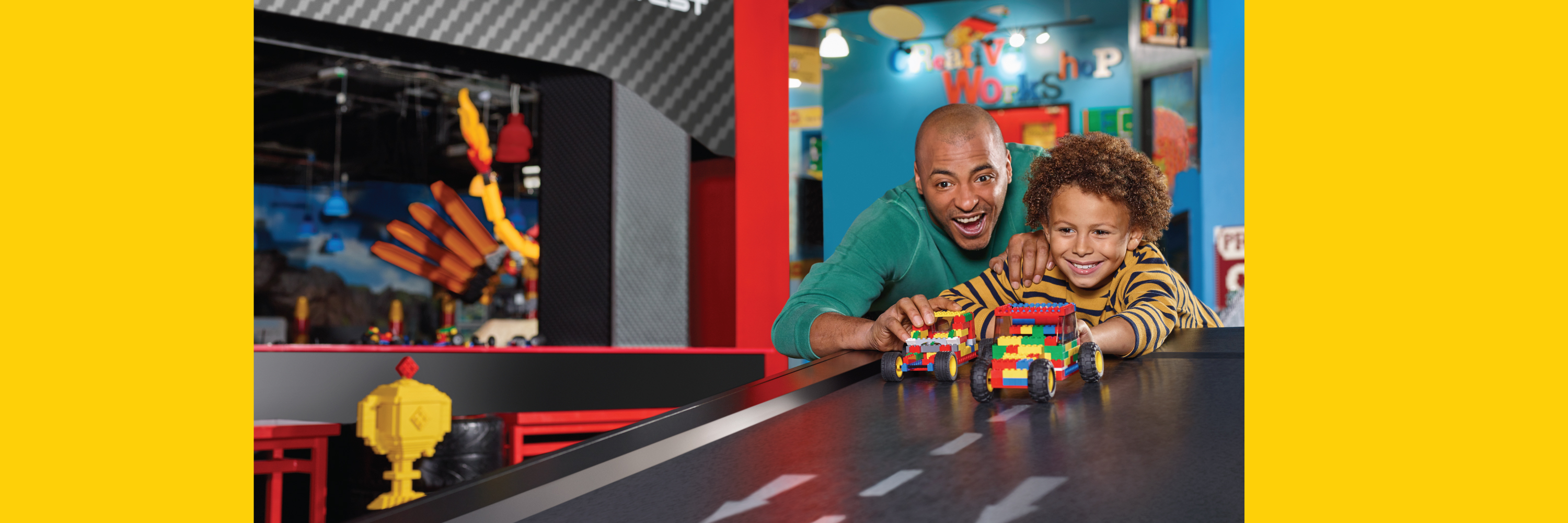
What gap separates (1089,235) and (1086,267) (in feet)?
0.22

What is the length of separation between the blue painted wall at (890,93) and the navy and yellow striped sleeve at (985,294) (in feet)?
20.2

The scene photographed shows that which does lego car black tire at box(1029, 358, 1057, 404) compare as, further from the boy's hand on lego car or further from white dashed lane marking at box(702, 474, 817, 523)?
white dashed lane marking at box(702, 474, 817, 523)

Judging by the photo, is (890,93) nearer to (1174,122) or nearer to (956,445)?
(1174,122)

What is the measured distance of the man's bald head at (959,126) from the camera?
2400 mm

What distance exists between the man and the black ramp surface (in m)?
0.71

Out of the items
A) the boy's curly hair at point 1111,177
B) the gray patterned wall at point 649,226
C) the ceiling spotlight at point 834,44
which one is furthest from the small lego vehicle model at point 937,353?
the ceiling spotlight at point 834,44

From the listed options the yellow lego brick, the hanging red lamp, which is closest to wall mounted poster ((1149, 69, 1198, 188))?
the hanging red lamp

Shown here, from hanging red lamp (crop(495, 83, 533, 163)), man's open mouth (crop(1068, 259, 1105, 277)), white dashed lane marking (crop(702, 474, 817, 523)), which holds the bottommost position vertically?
white dashed lane marking (crop(702, 474, 817, 523))

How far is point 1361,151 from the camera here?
2.11 feet

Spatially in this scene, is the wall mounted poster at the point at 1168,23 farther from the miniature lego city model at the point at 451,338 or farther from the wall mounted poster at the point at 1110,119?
the miniature lego city model at the point at 451,338

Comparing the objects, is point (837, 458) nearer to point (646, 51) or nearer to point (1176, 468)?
point (1176, 468)

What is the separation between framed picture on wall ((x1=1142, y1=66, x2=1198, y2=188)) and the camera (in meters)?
7.42

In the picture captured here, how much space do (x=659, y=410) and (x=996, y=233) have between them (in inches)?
67.6

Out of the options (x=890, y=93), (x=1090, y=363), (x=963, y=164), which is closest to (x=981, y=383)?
(x=1090, y=363)
